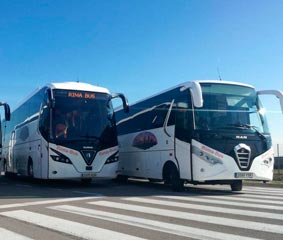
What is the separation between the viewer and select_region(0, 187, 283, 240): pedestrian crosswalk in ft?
22.1

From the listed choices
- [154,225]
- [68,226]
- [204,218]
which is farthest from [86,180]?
[154,225]

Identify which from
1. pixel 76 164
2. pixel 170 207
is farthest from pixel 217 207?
pixel 76 164

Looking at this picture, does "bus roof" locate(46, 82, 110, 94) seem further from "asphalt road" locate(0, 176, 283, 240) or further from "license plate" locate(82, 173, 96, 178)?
"asphalt road" locate(0, 176, 283, 240)

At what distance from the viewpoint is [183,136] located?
13.8 meters

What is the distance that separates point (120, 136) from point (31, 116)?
443 cm

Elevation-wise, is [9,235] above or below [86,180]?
below

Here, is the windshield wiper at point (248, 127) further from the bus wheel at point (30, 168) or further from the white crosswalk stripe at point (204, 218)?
the bus wheel at point (30, 168)

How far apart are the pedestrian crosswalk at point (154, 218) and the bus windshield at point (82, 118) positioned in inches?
170

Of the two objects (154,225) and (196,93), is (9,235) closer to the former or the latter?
(154,225)

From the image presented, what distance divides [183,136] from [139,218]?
593cm

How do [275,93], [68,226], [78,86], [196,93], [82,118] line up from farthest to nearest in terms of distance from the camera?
1. [78,86]
2. [82,118]
3. [275,93]
4. [196,93]
5. [68,226]

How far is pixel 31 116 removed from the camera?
1842 cm

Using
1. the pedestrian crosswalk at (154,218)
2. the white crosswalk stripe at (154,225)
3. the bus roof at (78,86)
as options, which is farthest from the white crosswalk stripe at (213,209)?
the bus roof at (78,86)

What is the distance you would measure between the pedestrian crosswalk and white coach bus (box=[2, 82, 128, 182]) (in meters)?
3.92
